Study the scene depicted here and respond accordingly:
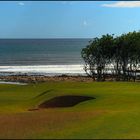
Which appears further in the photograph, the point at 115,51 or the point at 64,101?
the point at 115,51

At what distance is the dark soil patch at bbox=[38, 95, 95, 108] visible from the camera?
3038 cm

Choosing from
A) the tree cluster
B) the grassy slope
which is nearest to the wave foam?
the tree cluster

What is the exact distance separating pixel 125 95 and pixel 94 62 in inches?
1535

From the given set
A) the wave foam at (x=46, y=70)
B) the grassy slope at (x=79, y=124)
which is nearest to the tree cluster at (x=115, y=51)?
the wave foam at (x=46, y=70)

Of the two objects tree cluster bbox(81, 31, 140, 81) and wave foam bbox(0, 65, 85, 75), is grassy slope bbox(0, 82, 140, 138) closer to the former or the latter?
tree cluster bbox(81, 31, 140, 81)

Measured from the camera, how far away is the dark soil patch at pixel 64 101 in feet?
99.7

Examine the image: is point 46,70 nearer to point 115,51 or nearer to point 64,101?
point 115,51

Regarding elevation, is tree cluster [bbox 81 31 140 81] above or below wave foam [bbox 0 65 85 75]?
above

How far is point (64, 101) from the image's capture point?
30.9m

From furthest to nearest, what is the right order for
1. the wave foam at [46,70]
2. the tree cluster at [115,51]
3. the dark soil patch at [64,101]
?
the wave foam at [46,70]
the tree cluster at [115,51]
the dark soil patch at [64,101]

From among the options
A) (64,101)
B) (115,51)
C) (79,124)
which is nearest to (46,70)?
(115,51)

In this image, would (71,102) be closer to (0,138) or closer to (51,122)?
(51,122)

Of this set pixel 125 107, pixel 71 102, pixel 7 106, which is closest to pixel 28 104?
pixel 7 106

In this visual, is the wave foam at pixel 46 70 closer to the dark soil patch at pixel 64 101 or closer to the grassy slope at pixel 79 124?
the dark soil patch at pixel 64 101
